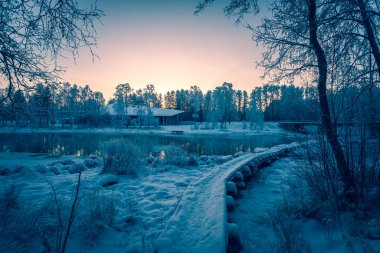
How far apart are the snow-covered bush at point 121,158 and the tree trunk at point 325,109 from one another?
18.8 feet

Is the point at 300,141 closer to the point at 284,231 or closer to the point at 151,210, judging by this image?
the point at 284,231

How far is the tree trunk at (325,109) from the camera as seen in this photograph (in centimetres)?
337

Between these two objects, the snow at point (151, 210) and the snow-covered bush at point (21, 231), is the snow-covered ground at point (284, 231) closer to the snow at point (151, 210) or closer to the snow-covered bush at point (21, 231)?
the snow at point (151, 210)

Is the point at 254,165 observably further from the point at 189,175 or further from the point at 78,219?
the point at 78,219

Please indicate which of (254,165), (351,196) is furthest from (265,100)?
(351,196)

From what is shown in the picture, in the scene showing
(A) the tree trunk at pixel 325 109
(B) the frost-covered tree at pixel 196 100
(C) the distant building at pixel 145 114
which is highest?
(B) the frost-covered tree at pixel 196 100

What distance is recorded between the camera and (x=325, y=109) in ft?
11.4

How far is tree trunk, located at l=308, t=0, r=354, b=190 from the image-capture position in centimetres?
337

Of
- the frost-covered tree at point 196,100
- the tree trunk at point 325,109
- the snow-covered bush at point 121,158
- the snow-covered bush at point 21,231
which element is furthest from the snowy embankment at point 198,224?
the frost-covered tree at point 196,100

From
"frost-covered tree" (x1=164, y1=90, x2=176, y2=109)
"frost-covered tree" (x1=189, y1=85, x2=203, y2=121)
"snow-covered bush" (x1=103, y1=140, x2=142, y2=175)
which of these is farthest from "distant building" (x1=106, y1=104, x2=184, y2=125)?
"snow-covered bush" (x1=103, y1=140, x2=142, y2=175)

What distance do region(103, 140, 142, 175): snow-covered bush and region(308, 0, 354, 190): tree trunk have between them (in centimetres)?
572

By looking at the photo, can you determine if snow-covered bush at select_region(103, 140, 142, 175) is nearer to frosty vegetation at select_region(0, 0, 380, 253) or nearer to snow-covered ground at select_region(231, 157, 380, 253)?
frosty vegetation at select_region(0, 0, 380, 253)

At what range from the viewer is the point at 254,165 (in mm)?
8258

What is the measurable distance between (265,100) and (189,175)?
242 ft
